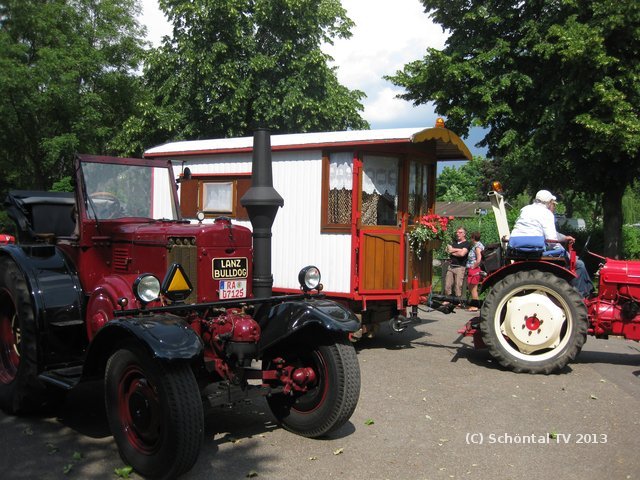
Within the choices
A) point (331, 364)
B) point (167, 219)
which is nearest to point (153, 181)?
point (167, 219)

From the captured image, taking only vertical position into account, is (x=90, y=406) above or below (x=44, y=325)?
below

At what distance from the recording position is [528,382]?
6.91 meters

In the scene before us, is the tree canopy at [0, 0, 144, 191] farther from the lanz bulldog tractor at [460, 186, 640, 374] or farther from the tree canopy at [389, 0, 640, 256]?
the lanz bulldog tractor at [460, 186, 640, 374]

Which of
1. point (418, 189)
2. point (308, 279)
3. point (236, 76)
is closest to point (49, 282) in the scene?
point (308, 279)

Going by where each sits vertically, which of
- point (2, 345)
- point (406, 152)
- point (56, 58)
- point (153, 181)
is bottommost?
point (2, 345)

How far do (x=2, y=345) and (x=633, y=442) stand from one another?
569 centimetres

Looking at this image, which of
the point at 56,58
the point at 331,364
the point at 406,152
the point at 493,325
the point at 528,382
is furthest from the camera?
the point at 56,58

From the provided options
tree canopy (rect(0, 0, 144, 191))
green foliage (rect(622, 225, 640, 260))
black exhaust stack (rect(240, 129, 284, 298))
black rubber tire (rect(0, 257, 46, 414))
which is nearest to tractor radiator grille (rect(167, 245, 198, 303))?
black exhaust stack (rect(240, 129, 284, 298))

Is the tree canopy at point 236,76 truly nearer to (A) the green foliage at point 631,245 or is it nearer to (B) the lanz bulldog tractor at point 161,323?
(A) the green foliage at point 631,245

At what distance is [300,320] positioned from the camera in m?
4.74

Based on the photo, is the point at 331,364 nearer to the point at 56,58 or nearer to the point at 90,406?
the point at 90,406

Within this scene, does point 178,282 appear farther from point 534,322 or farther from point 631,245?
point 631,245

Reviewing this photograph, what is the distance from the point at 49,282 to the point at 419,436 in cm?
339

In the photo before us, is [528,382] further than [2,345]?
Yes
